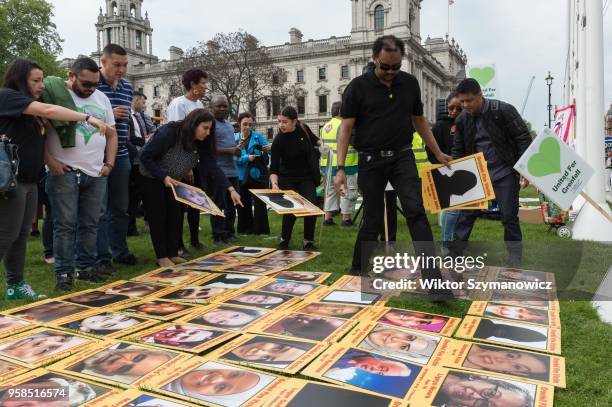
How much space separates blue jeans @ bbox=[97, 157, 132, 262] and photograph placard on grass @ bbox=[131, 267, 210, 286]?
56 cm

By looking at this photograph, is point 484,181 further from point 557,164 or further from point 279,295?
point 279,295

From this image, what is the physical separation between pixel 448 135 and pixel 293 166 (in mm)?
1720

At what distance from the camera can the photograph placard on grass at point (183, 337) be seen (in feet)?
8.75

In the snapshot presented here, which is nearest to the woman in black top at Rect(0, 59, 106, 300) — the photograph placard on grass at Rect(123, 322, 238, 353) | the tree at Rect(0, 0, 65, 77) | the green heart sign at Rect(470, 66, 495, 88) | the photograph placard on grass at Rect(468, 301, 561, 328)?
the photograph placard on grass at Rect(123, 322, 238, 353)

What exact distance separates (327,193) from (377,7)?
5529 centimetres

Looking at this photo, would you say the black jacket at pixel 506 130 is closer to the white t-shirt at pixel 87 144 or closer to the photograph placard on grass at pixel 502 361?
the photograph placard on grass at pixel 502 361

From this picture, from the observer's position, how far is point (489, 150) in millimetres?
4336

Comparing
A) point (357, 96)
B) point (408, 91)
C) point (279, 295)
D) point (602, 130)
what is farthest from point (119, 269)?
point (602, 130)

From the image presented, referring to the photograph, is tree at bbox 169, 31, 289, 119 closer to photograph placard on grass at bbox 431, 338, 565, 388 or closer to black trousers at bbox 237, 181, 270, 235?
black trousers at bbox 237, 181, 270, 235

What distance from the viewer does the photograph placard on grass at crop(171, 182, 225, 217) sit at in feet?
14.1

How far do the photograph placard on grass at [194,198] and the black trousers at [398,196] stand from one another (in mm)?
1318

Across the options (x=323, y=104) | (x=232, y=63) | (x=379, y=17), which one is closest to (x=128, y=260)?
(x=232, y=63)

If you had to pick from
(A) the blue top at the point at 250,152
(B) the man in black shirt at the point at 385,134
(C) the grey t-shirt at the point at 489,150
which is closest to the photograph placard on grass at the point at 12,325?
(B) the man in black shirt at the point at 385,134

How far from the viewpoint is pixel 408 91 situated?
3.60 m
